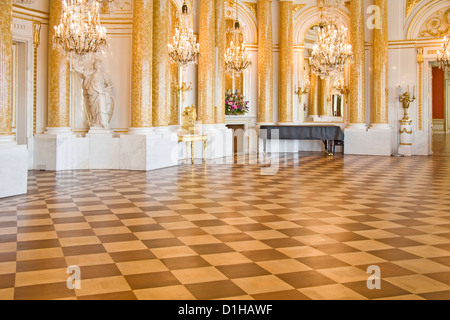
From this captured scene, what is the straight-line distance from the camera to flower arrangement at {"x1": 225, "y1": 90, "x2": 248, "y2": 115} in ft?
56.3

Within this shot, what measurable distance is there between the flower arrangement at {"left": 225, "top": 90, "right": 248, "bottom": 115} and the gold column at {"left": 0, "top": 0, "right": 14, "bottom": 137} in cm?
947

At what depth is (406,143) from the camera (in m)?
17.0

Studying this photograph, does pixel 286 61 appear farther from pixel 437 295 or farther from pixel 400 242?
pixel 437 295

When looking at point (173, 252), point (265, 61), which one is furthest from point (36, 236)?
point (265, 61)

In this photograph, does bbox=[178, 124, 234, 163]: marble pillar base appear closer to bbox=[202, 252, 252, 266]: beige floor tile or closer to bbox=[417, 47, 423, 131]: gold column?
bbox=[417, 47, 423, 131]: gold column

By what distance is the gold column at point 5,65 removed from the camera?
8.04m

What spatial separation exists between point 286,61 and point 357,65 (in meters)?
2.34

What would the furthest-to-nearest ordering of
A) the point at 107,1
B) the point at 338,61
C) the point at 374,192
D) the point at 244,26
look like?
the point at 244,26, the point at 338,61, the point at 107,1, the point at 374,192

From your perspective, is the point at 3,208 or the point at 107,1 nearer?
the point at 3,208

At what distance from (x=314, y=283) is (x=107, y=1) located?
10041 millimetres

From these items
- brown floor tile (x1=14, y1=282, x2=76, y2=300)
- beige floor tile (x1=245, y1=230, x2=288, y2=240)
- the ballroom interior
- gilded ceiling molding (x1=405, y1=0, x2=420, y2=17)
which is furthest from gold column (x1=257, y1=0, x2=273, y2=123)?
brown floor tile (x1=14, y1=282, x2=76, y2=300)

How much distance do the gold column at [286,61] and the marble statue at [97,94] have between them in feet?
24.5
